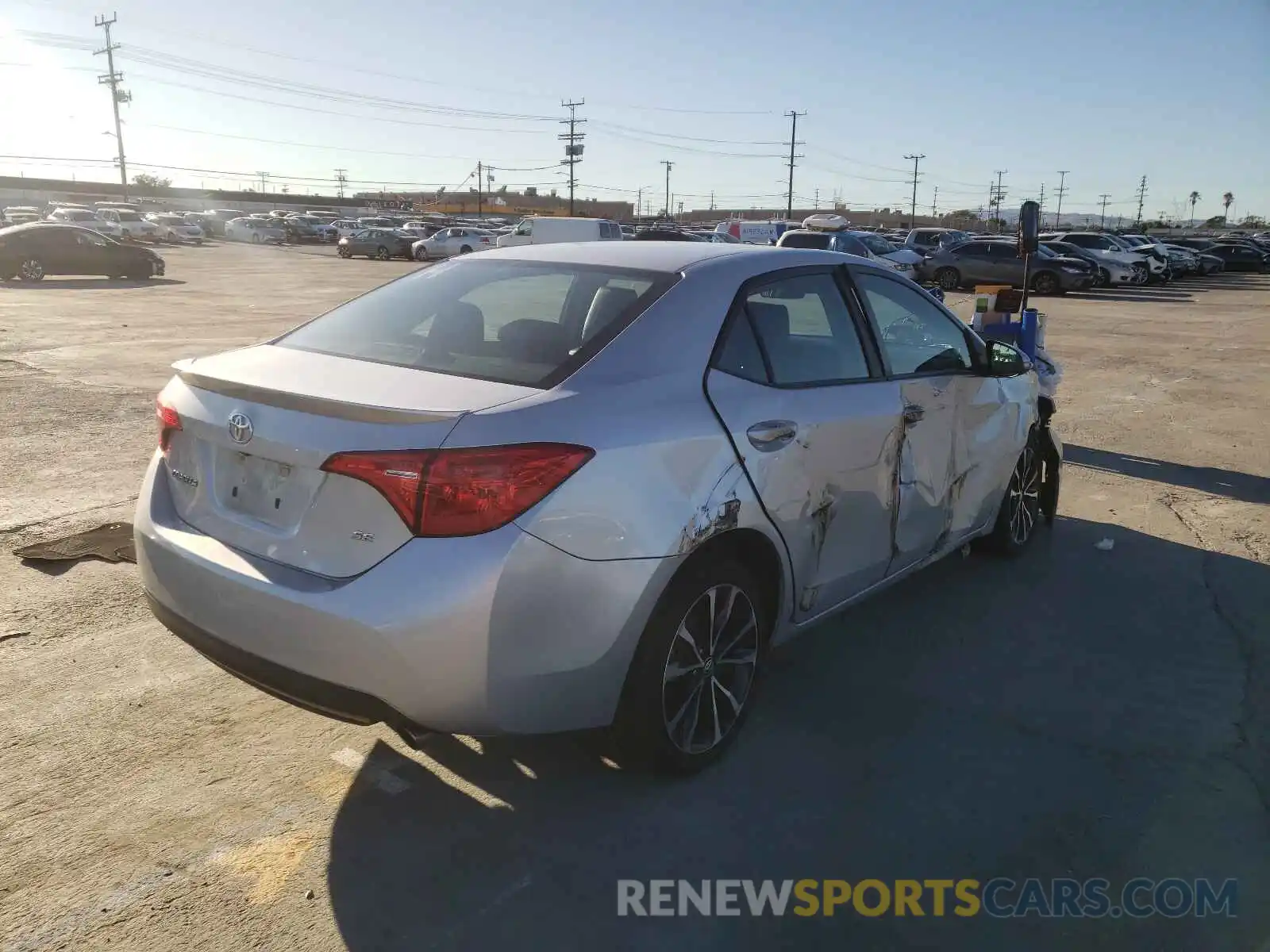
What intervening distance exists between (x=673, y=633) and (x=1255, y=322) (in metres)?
23.4

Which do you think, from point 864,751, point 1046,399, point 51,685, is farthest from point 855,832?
point 1046,399

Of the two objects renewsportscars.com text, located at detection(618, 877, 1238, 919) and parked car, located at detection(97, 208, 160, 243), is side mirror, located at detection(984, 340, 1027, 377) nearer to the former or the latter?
renewsportscars.com text, located at detection(618, 877, 1238, 919)

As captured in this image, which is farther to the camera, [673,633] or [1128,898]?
[673,633]

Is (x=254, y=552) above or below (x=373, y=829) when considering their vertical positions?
above

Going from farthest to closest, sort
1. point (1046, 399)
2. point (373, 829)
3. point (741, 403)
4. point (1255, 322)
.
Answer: point (1255, 322) < point (1046, 399) < point (741, 403) < point (373, 829)

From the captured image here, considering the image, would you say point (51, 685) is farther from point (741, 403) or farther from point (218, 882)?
point (741, 403)

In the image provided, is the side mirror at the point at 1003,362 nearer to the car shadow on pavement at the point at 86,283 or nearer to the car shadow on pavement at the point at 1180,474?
the car shadow on pavement at the point at 1180,474

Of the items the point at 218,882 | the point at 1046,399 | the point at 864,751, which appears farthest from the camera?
the point at 1046,399

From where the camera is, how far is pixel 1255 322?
21797 mm

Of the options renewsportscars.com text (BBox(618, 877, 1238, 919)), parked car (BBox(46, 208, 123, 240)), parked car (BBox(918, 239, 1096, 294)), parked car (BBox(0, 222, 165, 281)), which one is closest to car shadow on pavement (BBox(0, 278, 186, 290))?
parked car (BBox(0, 222, 165, 281))

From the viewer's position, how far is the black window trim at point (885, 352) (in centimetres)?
409

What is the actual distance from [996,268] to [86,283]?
82.3ft

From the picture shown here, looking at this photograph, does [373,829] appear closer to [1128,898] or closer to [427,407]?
[427,407]

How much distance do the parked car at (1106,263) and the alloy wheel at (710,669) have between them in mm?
32245
